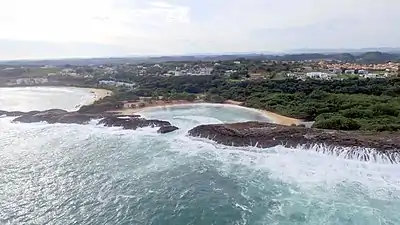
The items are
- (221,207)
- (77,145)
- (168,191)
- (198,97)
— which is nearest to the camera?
(221,207)

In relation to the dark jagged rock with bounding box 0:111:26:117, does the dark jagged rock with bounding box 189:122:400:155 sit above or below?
above

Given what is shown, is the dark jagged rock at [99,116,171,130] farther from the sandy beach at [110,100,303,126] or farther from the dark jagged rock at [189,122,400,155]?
the sandy beach at [110,100,303,126]

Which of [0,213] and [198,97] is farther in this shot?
[198,97]

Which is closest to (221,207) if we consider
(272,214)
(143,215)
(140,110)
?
(272,214)

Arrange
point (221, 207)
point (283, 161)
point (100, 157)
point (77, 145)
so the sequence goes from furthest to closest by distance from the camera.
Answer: point (77, 145) → point (100, 157) → point (283, 161) → point (221, 207)

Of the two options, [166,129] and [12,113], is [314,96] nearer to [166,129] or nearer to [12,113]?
[166,129]

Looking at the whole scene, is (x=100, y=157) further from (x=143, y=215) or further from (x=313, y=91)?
(x=313, y=91)

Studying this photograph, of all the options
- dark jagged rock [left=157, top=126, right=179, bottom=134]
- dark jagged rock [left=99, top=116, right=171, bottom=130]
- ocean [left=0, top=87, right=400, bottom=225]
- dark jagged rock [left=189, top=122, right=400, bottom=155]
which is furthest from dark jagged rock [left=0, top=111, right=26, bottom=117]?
dark jagged rock [left=189, top=122, right=400, bottom=155]

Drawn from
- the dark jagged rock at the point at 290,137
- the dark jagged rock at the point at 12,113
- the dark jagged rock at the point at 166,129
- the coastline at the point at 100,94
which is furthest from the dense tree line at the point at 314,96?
the dark jagged rock at the point at 12,113
